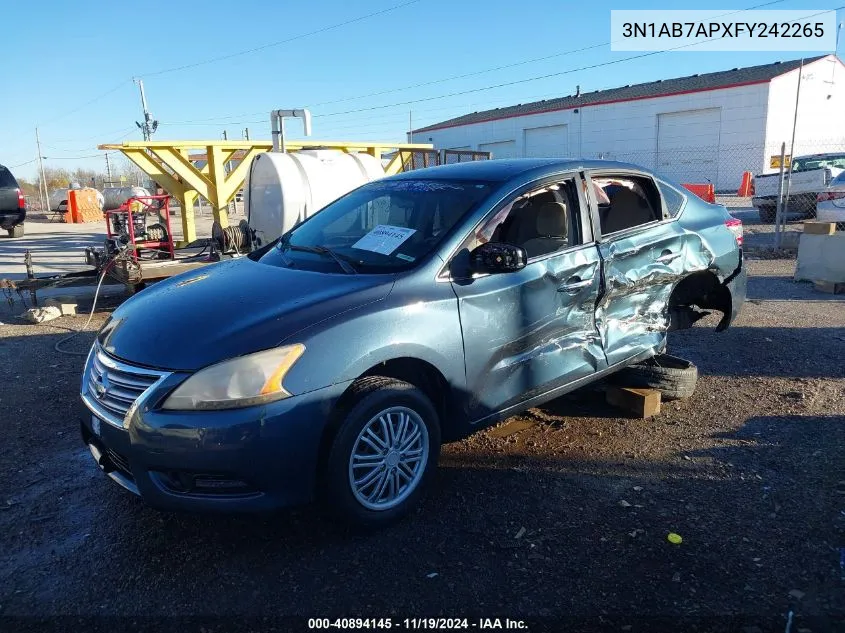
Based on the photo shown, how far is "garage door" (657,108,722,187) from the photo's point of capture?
33.8 metres

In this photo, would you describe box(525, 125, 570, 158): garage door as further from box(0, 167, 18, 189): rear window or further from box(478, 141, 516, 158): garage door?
box(0, 167, 18, 189): rear window

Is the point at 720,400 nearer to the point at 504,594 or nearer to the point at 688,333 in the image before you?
the point at 688,333

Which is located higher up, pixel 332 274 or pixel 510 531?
pixel 332 274

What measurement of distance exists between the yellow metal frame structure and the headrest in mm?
9012

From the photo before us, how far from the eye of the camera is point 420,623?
2486mm

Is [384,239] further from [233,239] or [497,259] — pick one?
[233,239]

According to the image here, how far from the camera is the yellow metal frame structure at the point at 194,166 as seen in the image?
1143 cm

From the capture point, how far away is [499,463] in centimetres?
377

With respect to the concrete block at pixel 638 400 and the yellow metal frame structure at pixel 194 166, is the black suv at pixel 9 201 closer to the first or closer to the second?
the yellow metal frame structure at pixel 194 166

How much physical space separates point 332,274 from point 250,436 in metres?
1.07

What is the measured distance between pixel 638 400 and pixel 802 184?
14.6 m

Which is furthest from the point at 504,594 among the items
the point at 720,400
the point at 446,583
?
the point at 720,400

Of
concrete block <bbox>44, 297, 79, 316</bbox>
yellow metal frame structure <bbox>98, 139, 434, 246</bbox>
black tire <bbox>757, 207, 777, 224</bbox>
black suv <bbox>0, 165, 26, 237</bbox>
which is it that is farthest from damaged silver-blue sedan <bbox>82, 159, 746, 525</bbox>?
black suv <bbox>0, 165, 26, 237</bbox>

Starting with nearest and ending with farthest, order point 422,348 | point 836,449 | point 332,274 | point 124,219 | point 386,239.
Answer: point 422,348, point 332,274, point 386,239, point 836,449, point 124,219
